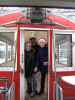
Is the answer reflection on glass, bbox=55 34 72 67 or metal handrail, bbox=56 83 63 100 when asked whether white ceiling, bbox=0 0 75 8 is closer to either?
metal handrail, bbox=56 83 63 100

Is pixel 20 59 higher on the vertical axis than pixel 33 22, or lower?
lower

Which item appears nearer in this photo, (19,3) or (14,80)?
(19,3)

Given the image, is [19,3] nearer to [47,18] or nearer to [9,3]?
[9,3]

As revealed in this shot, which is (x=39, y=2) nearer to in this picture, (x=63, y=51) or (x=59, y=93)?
(x=59, y=93)

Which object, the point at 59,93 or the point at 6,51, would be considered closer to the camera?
the point at 59,93

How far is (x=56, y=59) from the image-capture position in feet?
14.0

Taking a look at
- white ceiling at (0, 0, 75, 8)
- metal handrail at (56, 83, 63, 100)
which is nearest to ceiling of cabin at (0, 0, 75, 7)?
white ceiling at (0, 0, 75, 8)

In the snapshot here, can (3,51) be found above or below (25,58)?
above

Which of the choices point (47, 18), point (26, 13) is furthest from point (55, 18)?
point (26, 13)

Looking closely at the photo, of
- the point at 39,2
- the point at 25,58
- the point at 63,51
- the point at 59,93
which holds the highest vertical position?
the point at 39,2

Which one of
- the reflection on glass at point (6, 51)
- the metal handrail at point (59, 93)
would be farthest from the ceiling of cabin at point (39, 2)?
the reflection on glass at point (6, 51)

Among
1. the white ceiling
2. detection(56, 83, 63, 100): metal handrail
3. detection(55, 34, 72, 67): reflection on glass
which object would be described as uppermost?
the white ceiling

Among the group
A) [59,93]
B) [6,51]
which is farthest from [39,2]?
[6,51]

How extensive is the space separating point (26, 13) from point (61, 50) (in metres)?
0.79
